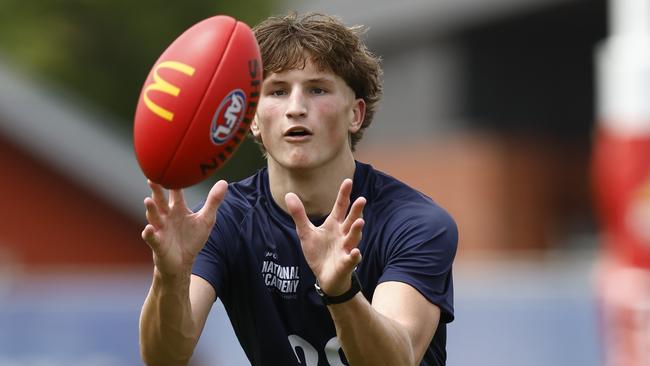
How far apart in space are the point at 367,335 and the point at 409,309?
0.39m

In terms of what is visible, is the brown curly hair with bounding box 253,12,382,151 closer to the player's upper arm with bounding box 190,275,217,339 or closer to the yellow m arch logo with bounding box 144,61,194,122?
the yellow m arch logo with bounding box 144,61,194,122

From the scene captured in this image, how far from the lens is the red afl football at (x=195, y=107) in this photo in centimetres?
582

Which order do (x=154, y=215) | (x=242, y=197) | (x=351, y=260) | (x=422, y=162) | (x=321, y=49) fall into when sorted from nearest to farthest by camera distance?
(x=351, y=260), (x=154, y=215), (x=321, y=49), (x=242, y=197), (x=422, y=162)

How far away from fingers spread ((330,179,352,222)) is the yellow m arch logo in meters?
0.72

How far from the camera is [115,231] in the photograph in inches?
736

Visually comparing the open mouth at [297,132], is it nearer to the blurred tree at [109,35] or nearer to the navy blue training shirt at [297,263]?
the navy blue training shirt at [297,263]

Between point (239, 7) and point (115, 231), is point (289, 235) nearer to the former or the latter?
point (115, 231)

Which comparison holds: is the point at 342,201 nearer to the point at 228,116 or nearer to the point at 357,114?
the point at 228,116

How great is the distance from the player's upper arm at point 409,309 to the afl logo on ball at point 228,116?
870 mm

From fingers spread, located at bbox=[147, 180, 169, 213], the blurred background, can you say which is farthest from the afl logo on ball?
the blurred background

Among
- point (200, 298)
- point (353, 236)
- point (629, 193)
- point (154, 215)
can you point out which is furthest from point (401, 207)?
point (629, 193)

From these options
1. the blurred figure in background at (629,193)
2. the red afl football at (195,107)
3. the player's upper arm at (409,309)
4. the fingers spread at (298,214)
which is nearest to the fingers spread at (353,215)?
the fingers spread at (298,214)

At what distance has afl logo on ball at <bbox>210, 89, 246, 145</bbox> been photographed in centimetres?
584

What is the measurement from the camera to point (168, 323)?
234 inches
